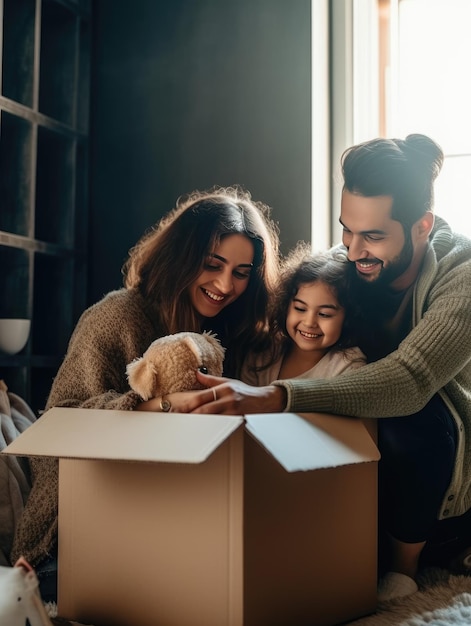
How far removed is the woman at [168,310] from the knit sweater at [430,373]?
1.12ft

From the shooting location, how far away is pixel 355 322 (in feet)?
5.56

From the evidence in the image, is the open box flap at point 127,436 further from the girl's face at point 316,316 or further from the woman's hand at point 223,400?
the girl's face at point 316,316

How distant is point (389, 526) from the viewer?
1521 mm

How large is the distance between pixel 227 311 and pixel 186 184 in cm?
77

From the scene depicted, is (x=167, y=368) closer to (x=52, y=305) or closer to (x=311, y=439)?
(x=311, y=439)

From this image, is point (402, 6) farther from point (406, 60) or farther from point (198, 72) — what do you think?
point (198, 72)

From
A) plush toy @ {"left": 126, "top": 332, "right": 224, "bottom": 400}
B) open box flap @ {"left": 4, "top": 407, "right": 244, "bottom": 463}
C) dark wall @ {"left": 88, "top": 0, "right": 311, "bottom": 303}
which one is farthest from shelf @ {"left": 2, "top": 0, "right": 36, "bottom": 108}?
open box flap @ {"left": 4, "top": 407, "right": 244, "bottom": 463}

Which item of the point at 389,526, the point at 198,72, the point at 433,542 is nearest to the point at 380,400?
the point at 389,526

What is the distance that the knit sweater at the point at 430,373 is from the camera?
53.6 inches

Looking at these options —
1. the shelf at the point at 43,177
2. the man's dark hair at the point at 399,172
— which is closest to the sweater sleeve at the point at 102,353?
the man's dark hair at the point at 399,172

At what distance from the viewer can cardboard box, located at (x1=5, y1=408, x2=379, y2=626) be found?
1116mm

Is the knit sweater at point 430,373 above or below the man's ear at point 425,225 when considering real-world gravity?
Result: below

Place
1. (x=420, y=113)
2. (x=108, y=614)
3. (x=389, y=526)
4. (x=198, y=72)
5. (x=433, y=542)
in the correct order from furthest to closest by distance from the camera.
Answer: (x=198, y=72) → (x=420, y=113) → (x=433, y=542) → (x=389, y=526) → (x=108, y=614)

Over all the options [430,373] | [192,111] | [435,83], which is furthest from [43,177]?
[430,373]
